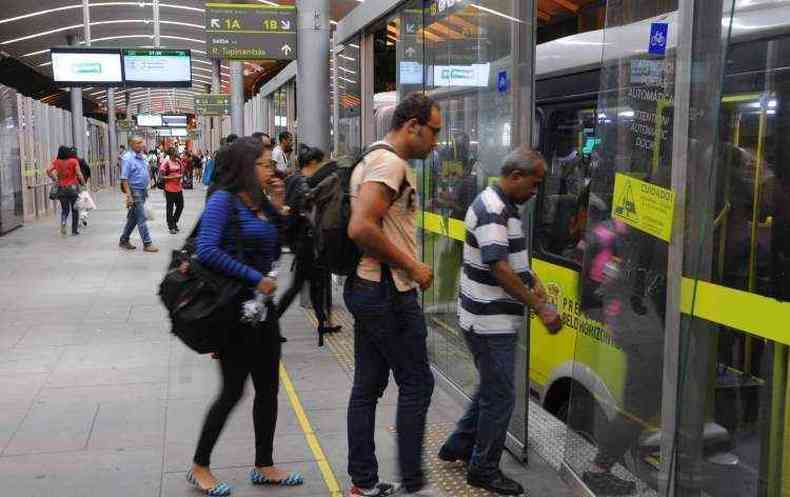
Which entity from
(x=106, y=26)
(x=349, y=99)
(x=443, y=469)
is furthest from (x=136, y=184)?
(x=106, y=26)

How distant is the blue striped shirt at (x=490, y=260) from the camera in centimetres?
356

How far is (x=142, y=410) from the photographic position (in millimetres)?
5277

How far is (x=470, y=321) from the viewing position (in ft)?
12.3

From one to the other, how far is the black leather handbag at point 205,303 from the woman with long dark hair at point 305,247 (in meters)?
0.39

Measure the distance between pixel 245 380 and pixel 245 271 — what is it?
56 centimetres

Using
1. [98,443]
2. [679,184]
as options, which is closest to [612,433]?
[679,184]

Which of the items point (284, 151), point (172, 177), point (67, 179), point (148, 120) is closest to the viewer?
point (284, 151)

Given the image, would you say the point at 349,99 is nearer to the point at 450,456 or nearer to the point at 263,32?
the point at 263,32

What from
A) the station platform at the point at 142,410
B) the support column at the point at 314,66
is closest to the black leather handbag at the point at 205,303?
the station platform at the point at 142,410

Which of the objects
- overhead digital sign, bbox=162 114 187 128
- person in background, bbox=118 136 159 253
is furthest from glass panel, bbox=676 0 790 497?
overhead digital sign, bbox=162 114 187 128

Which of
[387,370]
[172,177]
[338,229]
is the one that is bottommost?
[387,370]

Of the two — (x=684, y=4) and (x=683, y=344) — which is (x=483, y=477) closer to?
(x=683, y=344)

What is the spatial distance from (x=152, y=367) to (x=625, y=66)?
4.42 meters

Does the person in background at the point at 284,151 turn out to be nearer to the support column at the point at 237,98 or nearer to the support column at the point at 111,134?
the support column at the point at 237,98
